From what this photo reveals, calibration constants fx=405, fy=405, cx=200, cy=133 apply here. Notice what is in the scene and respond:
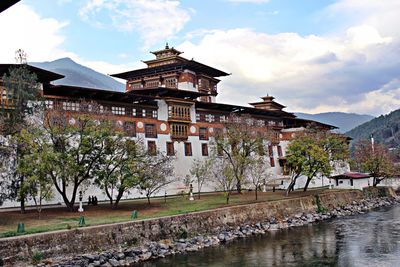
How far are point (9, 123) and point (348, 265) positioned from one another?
2515 centimetres

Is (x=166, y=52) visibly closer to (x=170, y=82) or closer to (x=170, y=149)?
(x=170, y=82)

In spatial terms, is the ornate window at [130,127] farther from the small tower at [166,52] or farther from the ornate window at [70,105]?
the small tower at [166,52]

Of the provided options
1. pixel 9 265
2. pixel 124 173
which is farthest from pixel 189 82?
pixel 9 265

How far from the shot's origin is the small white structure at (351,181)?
59.6 meters

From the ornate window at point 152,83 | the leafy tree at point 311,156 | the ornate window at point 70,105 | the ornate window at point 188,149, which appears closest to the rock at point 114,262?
the ornate window at point 70,105

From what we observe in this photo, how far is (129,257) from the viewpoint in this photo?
79.8ft

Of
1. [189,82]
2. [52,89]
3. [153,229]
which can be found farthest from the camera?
[189,82]

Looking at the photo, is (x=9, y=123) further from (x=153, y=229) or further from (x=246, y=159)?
(x=246, y=159)

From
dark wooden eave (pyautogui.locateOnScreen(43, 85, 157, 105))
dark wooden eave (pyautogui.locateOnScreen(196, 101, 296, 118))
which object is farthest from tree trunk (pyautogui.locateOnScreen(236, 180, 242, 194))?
dark wooden eave (pyautogui.locateOnScreen(43, 85, 157, 105))

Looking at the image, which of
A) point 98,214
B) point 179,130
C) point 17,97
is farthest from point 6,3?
point 179,130

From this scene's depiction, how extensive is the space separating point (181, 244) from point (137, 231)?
3153 mm

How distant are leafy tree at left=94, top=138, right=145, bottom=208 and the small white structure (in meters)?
35.8

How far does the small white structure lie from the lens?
2345 inches

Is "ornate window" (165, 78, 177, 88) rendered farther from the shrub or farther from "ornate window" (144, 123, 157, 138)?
the shrub
